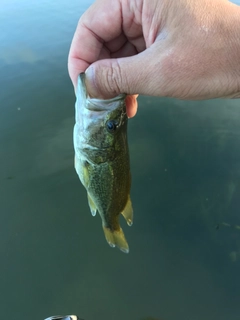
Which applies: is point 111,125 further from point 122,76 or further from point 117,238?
point 117,238

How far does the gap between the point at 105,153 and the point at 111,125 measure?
0.21m

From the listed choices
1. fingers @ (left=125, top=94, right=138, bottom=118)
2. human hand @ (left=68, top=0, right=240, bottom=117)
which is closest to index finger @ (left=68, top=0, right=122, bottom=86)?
human hand @ (left=68, top=0, right=240, bottom=117)

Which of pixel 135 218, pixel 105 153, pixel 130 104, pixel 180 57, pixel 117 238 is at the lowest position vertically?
pixel 135 218

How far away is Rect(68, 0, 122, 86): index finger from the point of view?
1.78 m

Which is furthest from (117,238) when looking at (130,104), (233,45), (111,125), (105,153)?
(233,45)

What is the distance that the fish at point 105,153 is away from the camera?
5.45 feet

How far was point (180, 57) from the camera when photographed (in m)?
1.45

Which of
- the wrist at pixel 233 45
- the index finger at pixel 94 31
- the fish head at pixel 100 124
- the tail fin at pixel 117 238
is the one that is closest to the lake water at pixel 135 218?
the tail fin at pixel 117 238

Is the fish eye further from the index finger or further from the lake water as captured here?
the lake water

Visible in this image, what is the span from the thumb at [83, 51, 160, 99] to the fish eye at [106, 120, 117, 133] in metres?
0.19

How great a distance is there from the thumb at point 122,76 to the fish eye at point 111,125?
188 mm

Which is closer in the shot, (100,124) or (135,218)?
(100,124)

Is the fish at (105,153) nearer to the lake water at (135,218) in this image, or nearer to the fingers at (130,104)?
the fingers at (130,104)

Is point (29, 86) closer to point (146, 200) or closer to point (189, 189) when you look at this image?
point (146, 200)
